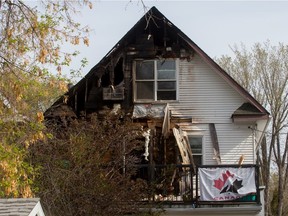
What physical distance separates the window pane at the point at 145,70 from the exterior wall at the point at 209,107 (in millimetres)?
998

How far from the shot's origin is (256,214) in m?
20.7

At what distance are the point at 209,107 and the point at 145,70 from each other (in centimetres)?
252

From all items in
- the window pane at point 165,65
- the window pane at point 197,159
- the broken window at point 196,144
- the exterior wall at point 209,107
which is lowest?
the window pane at point 197,159

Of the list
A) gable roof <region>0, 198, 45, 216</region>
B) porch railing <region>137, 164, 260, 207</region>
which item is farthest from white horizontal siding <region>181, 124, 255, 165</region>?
gable roof <region>0, 198, 45, 216</region>

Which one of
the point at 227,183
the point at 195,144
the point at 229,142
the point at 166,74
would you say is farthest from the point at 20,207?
the point at 166,74

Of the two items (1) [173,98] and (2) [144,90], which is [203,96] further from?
(2) [144,90]

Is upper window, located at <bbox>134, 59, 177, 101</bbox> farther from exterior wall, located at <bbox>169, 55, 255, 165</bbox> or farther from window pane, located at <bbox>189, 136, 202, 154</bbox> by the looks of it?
window pane, located at <bbox>189, 136, 202, 154</bbox>

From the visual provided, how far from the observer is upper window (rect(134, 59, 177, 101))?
23797mm

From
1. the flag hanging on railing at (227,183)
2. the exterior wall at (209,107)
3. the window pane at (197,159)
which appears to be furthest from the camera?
the window pane at (197,159)

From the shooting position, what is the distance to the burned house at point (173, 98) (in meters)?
22.8

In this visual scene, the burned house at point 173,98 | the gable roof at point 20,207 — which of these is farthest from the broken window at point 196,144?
the gable roof at point 20,207

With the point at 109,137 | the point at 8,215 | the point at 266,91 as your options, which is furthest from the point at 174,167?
the point at 266,91

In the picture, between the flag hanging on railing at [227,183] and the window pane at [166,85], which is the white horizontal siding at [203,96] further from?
the flag hanging on railing at [227,183]

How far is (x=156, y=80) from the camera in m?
23.9
